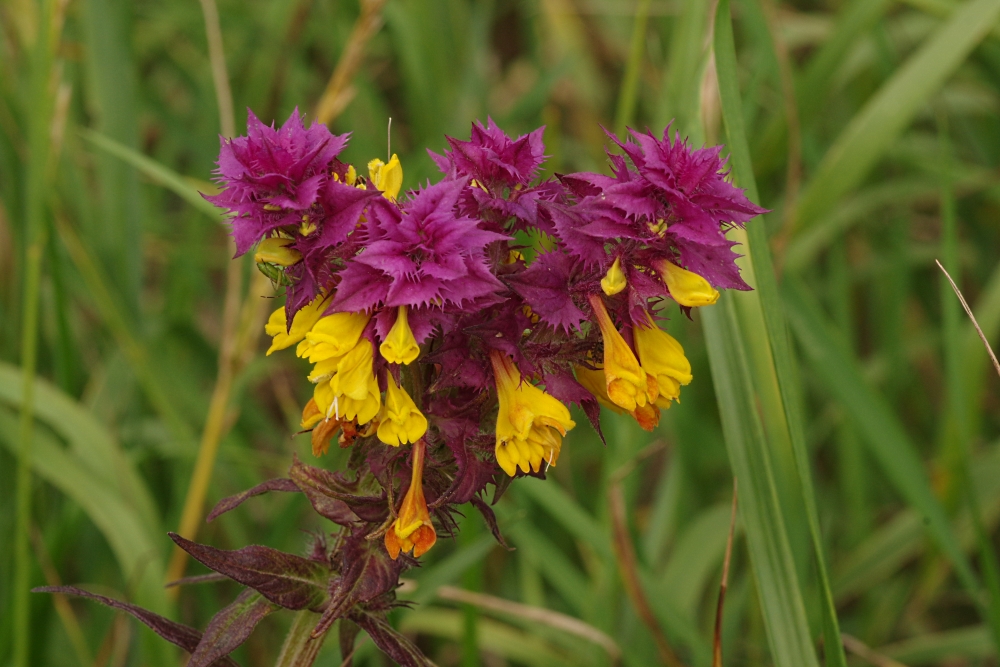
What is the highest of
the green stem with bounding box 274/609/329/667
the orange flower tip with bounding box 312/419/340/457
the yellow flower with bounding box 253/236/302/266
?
the yellow flower with bounding box 253/236/302/266

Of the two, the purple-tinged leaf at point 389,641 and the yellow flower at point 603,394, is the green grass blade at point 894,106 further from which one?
the purple-tinged leaf at point 389,641

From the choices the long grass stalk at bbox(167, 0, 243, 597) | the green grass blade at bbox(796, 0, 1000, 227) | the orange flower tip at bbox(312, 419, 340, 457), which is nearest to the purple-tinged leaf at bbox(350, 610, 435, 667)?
the orange flower tip at bbox(312, 419, 340, 457)

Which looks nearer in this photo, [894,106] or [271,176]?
[271,176]

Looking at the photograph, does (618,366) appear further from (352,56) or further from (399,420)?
(352,56)

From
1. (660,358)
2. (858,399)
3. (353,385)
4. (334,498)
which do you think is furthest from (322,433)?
(858,399)

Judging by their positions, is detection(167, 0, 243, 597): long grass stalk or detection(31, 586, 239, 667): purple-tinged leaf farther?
detection(167, 0, 243, 597): long grass stalk

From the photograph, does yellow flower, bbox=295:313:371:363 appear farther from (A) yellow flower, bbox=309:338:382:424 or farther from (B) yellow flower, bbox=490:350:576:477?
(B) yellow flower, bbox=490:350:576:477
